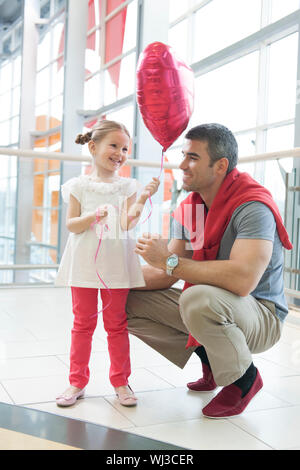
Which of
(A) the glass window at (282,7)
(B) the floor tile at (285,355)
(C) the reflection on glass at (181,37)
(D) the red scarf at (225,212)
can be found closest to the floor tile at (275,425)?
(D) the red scarf at (225,212)

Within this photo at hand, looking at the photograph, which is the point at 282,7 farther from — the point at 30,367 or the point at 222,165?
the point at 30,367

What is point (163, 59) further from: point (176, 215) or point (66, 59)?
point (66, 59)

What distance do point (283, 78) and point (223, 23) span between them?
3.45 feet

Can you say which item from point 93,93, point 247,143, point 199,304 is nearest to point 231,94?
point 247,143

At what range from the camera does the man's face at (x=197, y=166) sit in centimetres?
156

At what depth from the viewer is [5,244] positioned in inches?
146

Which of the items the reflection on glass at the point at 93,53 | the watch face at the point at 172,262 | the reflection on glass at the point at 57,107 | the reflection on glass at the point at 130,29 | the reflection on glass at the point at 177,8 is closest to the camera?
the watch face at the point at 172,262

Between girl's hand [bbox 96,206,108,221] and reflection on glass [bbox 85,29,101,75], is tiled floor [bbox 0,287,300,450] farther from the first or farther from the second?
reflection on glass [bbox 85,29,101,75]

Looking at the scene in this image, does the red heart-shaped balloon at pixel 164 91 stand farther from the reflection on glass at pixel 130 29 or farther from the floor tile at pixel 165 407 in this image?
the reflection on glass at pixel 130 29

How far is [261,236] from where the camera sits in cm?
142

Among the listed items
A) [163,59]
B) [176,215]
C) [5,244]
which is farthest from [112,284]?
[5,244]

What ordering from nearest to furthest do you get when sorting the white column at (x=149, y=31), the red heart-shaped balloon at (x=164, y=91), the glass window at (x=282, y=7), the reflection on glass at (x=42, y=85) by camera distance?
the red heart-shaped balloon at (x=164, y=91), the glass window at (x=282, y=7), the white column at (x=149, y=31), the reflection on glass at (x=42, y=85)

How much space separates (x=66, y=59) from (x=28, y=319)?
15.9 ft

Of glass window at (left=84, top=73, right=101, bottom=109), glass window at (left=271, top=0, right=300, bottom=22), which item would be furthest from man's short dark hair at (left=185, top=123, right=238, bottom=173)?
glass window at (left=84, top=73, right=101, bottom=109)
